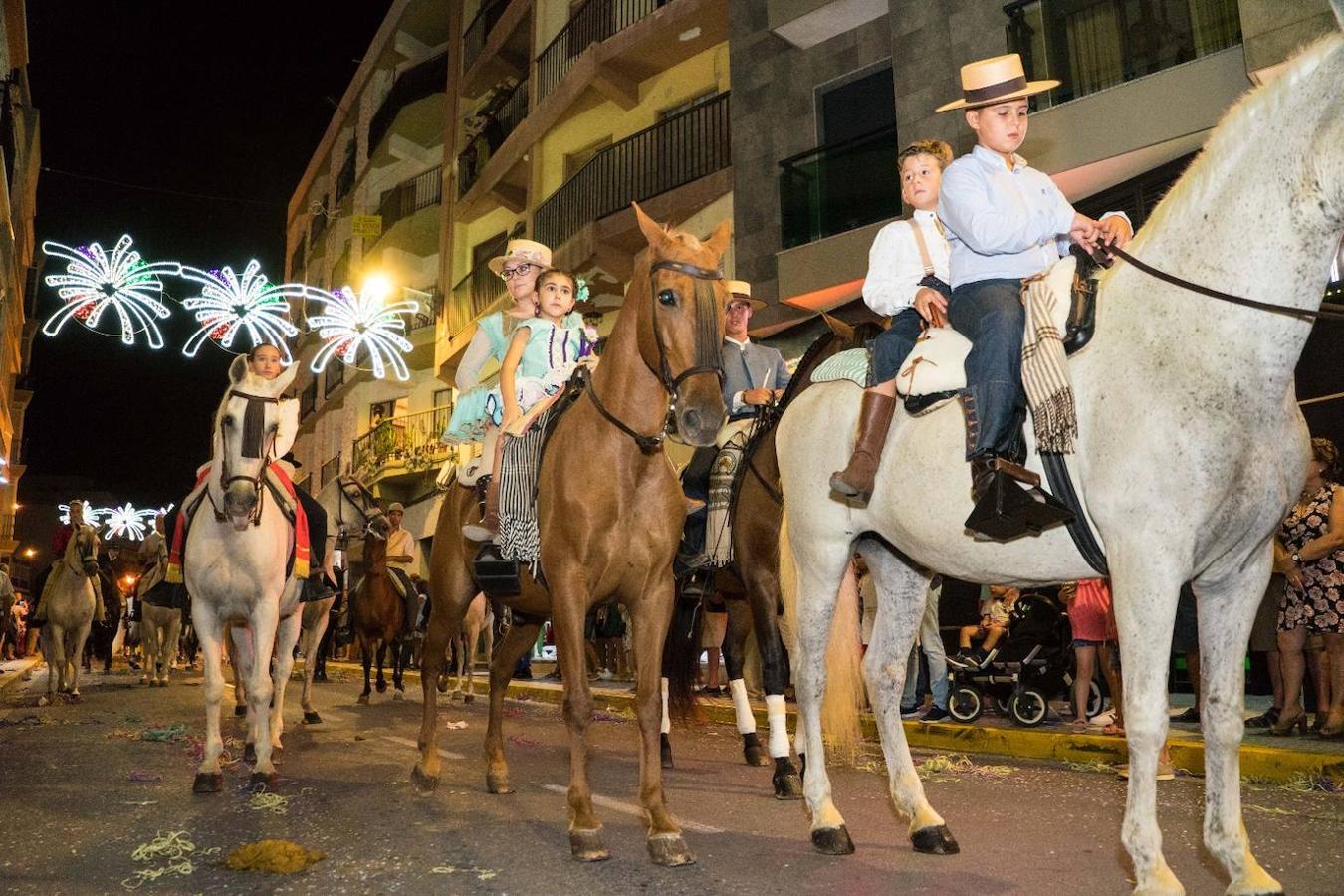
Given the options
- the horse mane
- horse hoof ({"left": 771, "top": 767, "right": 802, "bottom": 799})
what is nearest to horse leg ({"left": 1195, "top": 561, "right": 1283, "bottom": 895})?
the horse mane

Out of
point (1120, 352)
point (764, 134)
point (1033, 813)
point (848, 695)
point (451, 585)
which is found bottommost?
point (1033, 813)

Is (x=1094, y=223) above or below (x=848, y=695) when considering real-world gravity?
above

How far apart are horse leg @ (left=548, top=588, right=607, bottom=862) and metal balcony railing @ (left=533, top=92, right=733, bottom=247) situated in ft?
50.5

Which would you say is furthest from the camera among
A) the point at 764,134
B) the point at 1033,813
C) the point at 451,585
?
the point at 764,134

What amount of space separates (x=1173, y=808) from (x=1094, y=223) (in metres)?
3.39

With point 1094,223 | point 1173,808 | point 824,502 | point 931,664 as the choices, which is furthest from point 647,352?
point 931,664

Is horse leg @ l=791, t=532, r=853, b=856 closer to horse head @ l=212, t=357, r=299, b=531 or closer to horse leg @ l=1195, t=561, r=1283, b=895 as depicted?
horse leg @ l=1195, t=561, r=1283, b=895

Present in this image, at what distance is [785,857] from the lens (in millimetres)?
4965

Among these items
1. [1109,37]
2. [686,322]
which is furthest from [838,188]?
[686,322]

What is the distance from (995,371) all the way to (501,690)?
4084mm

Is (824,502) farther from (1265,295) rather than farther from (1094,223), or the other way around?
(1265,295)

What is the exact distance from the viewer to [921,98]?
635 inches

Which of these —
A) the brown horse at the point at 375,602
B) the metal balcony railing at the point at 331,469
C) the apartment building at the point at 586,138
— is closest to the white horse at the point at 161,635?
the brown horse at the point at 375,602

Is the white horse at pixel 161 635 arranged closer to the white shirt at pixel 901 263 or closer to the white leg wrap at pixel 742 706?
the white leg wrap at pixel 742 706
